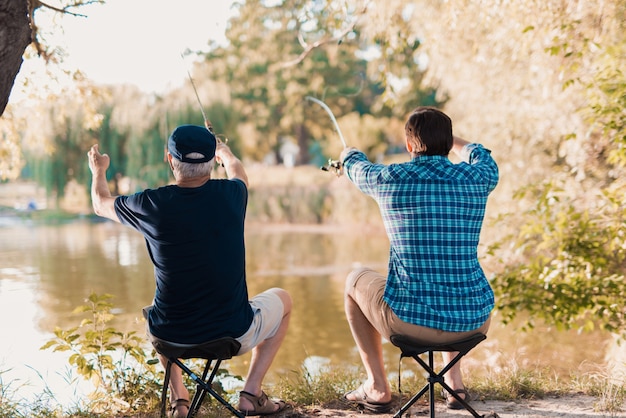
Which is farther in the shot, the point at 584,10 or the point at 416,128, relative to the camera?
the point at 584,10

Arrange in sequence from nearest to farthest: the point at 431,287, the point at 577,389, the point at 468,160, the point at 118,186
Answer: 1. the point at 431,287
2. the point at 468,160
3. the point at 577,389
4. the point at 118,186

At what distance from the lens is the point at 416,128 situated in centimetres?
Answer: 231

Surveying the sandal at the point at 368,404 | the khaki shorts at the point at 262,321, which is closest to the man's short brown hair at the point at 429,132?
the khaki shorts at the point at 262,321

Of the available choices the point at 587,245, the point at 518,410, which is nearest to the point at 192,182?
the point at 518,410

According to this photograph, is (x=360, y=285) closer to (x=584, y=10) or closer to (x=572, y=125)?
(x=584, y=10)

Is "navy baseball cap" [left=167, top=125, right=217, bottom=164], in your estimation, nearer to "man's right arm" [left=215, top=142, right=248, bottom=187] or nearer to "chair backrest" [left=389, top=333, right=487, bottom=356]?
"man's right arm" [left=215, top=142, right=248, bottom=187]

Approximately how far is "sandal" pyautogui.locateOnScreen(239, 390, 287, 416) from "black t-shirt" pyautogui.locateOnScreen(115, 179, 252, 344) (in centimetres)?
40

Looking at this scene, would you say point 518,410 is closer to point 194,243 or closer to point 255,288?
point 194,243

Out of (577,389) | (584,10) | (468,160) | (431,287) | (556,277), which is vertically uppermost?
(584,10)

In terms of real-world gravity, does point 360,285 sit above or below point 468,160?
→ below

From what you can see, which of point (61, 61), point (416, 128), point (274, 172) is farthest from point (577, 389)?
point (274, 172)

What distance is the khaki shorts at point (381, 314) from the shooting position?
225cm

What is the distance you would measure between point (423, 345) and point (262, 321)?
54cm

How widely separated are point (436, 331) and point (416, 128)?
0.65 metres
